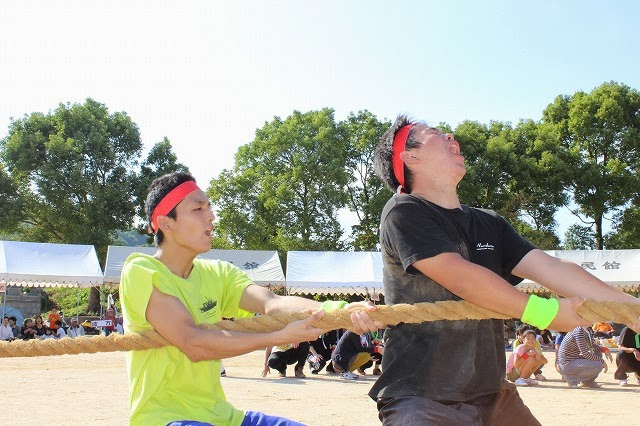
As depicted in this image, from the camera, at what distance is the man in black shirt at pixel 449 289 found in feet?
9.09

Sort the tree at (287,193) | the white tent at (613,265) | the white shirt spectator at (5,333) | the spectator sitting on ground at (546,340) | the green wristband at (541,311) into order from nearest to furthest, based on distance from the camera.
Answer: the green wristband at (541,311), the white shirt spectator at (5,333), the white tent at (613,265), the spectator sitting on ground at (546,340), the tree at (287,193)

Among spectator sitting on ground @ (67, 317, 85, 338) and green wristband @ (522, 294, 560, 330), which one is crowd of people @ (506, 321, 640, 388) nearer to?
green wristband @ (522, 294, 560, 330)

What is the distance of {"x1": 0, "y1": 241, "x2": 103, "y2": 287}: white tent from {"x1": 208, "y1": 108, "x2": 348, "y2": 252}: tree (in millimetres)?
18597

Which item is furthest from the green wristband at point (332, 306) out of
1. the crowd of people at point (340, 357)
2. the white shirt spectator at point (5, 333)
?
the white shirt spectator at point (5, 333)

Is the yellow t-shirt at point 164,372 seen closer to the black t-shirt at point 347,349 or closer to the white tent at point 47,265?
the black t-shirt at point 347,349

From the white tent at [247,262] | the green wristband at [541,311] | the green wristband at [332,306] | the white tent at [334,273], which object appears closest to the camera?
the green wristband at [541,311]

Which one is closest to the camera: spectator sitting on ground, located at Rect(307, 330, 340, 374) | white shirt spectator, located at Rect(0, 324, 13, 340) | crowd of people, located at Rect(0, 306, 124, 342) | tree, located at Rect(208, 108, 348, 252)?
spectator sitting on ground, located at Rect(307, 330, 340, 374)

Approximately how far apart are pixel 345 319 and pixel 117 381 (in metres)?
11.3

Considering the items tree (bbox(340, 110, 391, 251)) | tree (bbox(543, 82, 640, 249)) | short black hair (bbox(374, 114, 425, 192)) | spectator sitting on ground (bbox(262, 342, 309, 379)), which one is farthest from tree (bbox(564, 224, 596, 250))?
short black hair (bbox(374, 114, 425, 192))

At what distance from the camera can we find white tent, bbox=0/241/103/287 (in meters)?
21.8

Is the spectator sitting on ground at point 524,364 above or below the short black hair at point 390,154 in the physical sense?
below

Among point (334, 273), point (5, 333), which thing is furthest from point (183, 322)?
point (334, 273)

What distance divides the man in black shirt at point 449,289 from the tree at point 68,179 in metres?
37.5

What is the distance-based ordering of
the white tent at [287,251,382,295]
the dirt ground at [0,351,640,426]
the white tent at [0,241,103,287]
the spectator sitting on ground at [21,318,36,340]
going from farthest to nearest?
1. the white tent at [287,251,382,295]
2. the white tent at [0,241,103,287]
3. the spectator sitting on ground at [21,318,36,340]
4. the dirt ground at [0,351,640,426]
